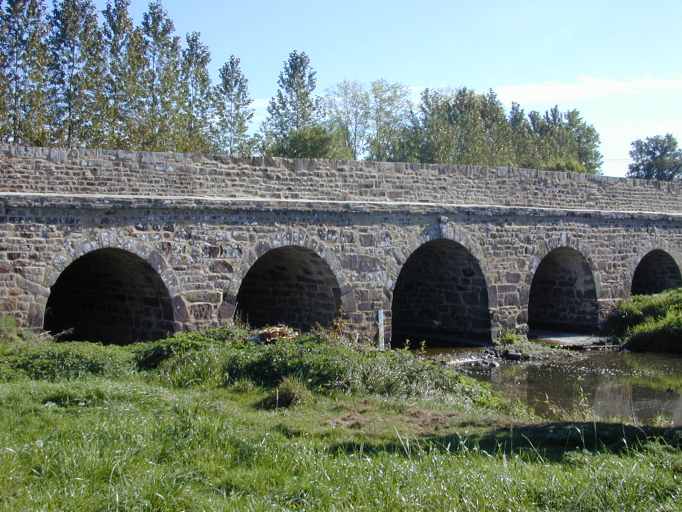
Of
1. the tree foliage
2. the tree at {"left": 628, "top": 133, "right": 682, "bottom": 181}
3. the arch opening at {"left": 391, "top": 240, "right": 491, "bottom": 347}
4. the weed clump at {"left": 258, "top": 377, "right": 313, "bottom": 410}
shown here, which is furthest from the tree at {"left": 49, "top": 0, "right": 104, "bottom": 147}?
the tree at {"left": 628, "top": 133, "right": 682, "bottom": 181}

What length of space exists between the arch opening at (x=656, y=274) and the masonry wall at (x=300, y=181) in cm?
181

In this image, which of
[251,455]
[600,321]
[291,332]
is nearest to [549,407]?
[291,332]

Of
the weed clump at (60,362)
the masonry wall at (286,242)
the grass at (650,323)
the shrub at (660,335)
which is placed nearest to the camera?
the weed clump at (60,362)

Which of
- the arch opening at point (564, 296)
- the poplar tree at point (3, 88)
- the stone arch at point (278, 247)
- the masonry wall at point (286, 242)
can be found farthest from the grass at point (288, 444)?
the poplar tree at point (3, 88)

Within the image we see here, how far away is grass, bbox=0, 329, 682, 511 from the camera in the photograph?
513cm

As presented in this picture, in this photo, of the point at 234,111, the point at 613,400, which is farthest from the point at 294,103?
the point at 613,400

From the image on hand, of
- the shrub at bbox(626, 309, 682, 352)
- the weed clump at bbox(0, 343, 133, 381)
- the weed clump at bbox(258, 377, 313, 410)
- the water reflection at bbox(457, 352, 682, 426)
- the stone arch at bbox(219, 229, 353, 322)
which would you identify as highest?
the stone arch at bbox(219, 229, 353, 322)

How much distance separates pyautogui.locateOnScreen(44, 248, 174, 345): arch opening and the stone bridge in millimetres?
35

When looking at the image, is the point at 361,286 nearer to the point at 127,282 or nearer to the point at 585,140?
the point at 127,282

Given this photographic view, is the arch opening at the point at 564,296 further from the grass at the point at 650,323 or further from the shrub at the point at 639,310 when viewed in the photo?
the grass at the point at 650,323

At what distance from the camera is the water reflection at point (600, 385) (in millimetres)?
11555

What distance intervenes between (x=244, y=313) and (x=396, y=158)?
26.4 meters

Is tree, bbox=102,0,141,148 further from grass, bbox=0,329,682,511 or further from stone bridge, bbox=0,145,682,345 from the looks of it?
grass, bbox=0,329,682,511

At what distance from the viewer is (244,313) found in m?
17.2
